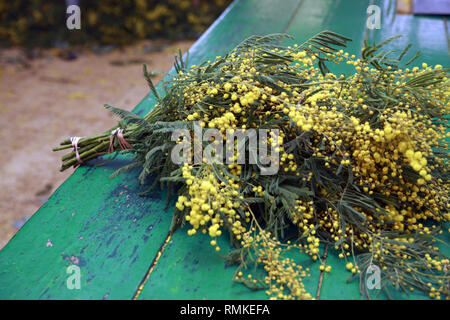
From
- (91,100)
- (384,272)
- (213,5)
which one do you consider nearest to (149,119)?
(384,272)

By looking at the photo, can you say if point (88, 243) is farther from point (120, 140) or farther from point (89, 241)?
point (120, 140)

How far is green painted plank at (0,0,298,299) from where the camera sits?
1097 mm

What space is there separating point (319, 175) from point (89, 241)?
74cm

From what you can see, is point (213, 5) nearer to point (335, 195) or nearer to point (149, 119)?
point (149, 119)

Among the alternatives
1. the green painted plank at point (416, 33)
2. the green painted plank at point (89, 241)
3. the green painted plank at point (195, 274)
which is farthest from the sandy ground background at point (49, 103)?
the green painted plank at point (416, 33)

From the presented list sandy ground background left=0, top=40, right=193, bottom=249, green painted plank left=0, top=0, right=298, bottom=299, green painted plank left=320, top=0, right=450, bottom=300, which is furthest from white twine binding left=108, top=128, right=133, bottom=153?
sandy ground background left=0, top=40, right=193, bottom=249

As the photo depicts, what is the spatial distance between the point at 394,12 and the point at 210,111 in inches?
73.1

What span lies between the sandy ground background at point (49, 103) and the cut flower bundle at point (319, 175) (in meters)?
2.18

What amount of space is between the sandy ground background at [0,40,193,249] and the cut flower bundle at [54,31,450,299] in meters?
2.18

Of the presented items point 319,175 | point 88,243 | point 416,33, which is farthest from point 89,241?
point 416,33

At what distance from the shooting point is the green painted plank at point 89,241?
43.2 inches

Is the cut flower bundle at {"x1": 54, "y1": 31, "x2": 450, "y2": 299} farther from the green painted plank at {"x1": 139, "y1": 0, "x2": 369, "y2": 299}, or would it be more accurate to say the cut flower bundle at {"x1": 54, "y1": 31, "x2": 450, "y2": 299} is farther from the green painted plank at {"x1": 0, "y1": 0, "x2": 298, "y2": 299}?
the green painted plank at {"x1": 0, "y1": 0, "x2": 298, "y2": 299}

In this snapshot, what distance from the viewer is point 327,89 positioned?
1.24 meters

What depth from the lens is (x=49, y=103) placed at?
399 centimetres
